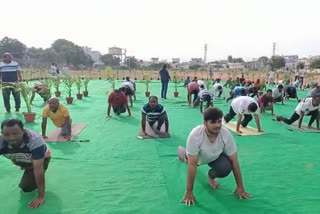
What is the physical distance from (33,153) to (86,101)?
→ 8.20 metres

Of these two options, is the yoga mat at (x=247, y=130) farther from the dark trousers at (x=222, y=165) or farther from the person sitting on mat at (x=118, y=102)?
the dark trousers at (x=222, y=165)

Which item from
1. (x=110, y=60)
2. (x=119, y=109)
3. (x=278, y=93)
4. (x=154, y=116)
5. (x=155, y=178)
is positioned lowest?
(x=155, y=178)

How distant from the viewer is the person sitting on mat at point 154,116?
581 cm

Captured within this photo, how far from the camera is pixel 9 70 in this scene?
8039 millimetres

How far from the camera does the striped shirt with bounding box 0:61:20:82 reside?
8.00 m

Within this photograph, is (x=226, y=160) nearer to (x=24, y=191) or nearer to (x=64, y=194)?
(x=64, y=194)

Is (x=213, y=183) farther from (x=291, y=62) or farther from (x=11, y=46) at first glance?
(x=291, y=62)

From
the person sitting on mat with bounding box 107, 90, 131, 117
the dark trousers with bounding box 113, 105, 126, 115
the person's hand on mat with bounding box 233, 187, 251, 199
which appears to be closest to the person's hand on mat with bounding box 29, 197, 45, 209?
the person's hand on mat with bounding box 233, 187, 251, 199

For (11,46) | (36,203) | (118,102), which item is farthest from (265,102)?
(11,46)

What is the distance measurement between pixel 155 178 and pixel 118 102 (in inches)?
173

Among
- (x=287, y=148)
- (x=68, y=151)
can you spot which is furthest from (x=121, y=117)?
(x=287, y=148)

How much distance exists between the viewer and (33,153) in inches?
116

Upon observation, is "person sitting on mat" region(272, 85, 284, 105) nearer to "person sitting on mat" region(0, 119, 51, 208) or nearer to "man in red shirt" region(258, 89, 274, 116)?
"man in red shirt" region(258, 89, 274, 116)

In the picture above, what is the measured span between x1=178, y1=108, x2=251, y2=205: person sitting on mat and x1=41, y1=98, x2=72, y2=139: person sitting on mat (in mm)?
2864
